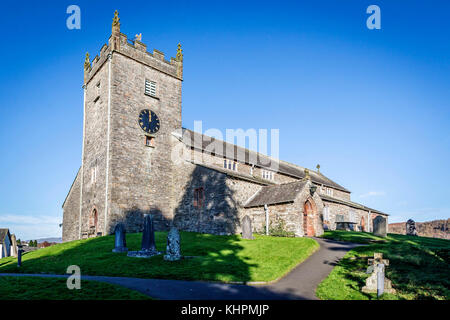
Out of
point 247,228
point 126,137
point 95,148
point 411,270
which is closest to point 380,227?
point 247,228

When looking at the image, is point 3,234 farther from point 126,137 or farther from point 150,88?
point 150,88

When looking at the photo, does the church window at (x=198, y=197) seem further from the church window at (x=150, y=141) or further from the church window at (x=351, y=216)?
the church window at (x=351, y=216)

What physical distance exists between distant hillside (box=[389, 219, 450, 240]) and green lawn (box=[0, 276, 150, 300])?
47241 mm

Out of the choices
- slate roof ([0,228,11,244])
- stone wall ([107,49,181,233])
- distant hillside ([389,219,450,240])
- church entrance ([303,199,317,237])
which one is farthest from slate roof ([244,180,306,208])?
slate roof ([0,228,11,244])

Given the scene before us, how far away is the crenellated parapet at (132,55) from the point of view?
2850 cm

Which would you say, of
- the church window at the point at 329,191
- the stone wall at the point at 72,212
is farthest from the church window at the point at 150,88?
the church window at the point at 329,191

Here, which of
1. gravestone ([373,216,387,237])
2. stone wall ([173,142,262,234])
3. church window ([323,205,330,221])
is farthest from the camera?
church window ([323,205,330,221])

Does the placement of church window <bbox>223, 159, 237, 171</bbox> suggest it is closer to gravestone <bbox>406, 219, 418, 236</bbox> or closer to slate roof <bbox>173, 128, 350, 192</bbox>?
slate roof <bbox>173, 128, 350, 192</bbox>

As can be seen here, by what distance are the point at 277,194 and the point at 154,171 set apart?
12.1 metres

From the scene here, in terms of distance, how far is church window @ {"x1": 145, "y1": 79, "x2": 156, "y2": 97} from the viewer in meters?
30.6

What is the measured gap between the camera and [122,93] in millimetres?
28344

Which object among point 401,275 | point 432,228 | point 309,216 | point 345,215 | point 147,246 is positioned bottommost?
point 432,228

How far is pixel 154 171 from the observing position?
29484 millimetres

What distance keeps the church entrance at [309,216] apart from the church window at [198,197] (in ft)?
29.6
